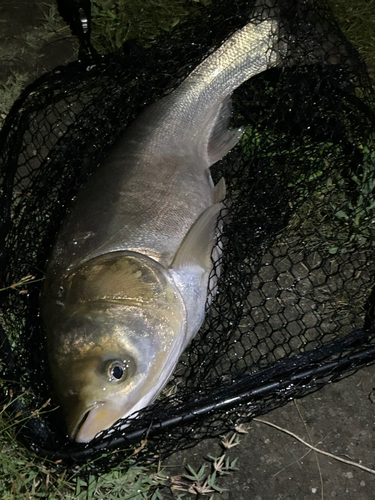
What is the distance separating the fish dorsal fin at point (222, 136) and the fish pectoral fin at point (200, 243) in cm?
51

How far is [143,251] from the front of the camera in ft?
8.85

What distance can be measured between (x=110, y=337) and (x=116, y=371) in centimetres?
17

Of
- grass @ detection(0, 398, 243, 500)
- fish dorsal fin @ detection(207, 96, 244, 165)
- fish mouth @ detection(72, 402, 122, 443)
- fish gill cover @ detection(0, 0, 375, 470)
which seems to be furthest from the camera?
fish dorsal fin @ detection(207, 96, 244, 165)

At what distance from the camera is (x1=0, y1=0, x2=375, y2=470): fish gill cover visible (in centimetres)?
296

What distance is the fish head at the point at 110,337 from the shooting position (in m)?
2.33

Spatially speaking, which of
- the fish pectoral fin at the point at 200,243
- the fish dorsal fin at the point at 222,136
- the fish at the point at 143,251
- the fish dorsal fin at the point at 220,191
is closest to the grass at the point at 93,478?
the fish at the point at 143,251

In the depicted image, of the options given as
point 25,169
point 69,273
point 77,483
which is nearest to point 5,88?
point 25,169

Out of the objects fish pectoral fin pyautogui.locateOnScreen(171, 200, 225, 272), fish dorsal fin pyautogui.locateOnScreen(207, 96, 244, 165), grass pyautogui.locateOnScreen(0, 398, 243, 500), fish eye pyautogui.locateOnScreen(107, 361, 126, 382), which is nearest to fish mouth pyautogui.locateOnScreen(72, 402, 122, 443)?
fish eye pyautogui.locateOnScreen(107, 361, 126, 382)

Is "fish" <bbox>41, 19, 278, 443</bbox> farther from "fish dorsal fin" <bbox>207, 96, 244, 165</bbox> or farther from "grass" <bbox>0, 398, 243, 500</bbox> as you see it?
"grass" <bbox>0, 398, 243, 500</bbox>

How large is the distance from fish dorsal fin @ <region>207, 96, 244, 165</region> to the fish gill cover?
121 millimetres

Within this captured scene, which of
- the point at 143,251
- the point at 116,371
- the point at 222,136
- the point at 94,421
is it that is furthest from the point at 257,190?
the point at 94,421

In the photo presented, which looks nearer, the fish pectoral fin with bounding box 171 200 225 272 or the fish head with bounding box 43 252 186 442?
the fish head with bounding box 43 252 186 442

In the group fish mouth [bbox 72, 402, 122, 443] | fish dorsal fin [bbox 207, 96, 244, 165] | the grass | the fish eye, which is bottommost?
the grass

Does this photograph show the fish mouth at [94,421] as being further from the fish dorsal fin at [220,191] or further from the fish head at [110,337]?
the fish dorsal fin at [220,191]
